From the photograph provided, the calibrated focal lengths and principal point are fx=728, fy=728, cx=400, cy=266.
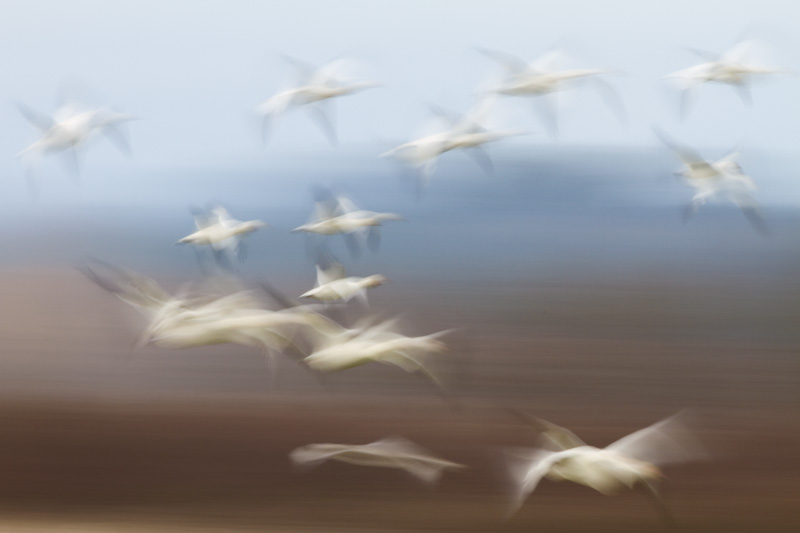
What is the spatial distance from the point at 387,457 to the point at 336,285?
225 mm

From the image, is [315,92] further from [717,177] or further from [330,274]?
[717,177]

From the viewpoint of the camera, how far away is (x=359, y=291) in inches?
31.7

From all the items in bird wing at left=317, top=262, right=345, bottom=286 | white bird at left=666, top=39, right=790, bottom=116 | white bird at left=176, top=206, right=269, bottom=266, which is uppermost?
white bird at left=666, top=39, right=790, bottom=116

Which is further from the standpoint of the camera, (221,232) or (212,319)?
(221,232)

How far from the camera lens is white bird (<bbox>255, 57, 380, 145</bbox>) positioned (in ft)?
2.53

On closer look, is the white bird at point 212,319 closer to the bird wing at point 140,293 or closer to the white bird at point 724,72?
the bird wing at point 140,293

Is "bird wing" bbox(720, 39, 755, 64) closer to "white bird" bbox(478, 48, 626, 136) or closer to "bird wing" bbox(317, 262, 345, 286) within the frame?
"white bird" bbox(478, 48, 626, 136)

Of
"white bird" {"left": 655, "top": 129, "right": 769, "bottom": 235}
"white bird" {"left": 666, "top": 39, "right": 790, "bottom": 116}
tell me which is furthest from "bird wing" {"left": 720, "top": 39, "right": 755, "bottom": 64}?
"white bird" {"left": 655, "top": 129, "right": 769, "bottom": 235}

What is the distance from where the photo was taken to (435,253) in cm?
92

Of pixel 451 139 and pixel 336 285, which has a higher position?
pixel 451 139

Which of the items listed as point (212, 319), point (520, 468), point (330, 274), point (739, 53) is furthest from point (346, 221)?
point (739, 53)

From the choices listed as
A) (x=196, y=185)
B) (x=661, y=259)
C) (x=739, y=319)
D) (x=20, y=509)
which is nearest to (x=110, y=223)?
(x=196, y=185)

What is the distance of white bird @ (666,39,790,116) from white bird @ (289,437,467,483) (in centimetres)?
49

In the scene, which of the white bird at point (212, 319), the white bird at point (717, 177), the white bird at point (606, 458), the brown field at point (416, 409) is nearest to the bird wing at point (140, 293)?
the white bird at point (212, 319)
